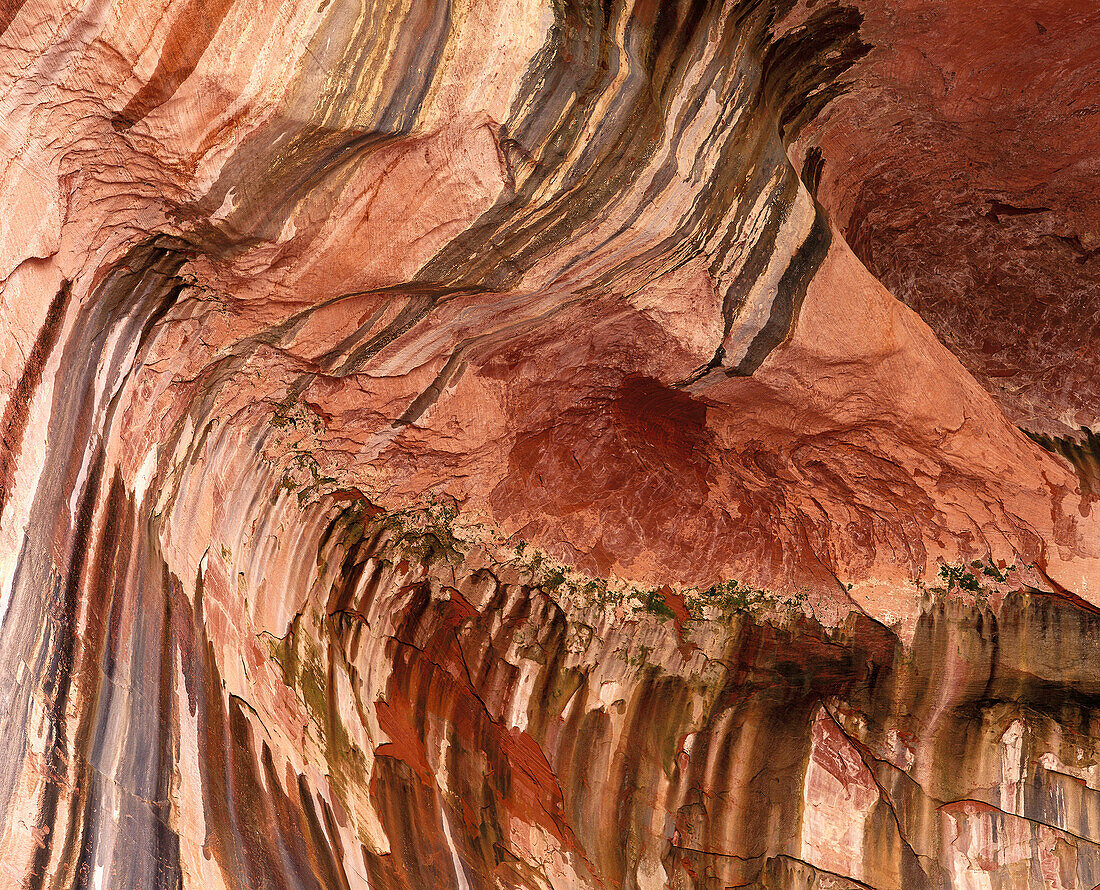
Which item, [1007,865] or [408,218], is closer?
[408,218]

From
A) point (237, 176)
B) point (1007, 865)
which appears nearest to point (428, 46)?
point (237, 176)

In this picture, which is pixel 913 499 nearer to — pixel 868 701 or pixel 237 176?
pixel 868 701

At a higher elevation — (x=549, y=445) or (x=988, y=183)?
(x=988, y=183)

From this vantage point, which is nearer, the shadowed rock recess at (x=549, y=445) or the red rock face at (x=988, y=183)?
the shadowed rock recess at (x=549, y=445)

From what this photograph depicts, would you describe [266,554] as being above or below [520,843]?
above

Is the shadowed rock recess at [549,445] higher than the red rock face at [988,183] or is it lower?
lower

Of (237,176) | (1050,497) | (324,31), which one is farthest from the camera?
(1050,497)

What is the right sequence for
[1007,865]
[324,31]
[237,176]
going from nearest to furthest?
[324,31]
[237,176]
[1007,865]

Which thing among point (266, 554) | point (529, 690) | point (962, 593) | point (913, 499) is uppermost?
point (913, 499)
